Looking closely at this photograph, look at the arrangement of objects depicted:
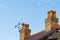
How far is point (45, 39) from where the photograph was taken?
32.5m

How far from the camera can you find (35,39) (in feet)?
122

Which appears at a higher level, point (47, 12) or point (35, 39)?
point (47, 12)

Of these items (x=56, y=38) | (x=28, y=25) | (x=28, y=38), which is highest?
(x=28, y=25)

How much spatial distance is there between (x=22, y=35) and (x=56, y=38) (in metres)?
12.7

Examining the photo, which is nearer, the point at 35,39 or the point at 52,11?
the point at 35,39

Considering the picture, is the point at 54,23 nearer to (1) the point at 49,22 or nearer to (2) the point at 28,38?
(1) the point at 49,22

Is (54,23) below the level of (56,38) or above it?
above

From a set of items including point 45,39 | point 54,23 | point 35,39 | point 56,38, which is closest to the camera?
point 56,38

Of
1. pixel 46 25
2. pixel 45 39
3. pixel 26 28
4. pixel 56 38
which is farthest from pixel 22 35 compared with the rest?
pixel 56 38

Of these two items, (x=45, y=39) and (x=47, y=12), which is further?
(x=47, y=12)

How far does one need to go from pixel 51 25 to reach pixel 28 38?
406 centimetres

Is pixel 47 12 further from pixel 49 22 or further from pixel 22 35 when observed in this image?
pixel 22 35

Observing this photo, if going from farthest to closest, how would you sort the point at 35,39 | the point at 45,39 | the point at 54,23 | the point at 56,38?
the point at 54,23 < the point at 35,39 < the point at 45,39 < the point at 56,38

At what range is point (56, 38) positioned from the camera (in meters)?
29.4
